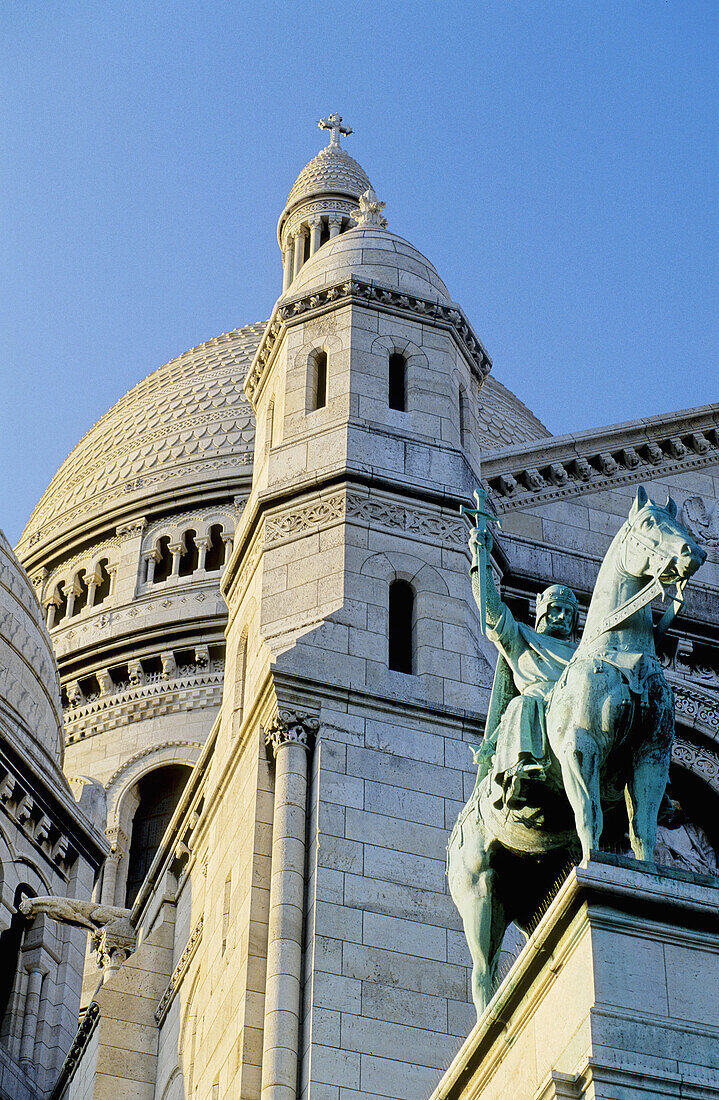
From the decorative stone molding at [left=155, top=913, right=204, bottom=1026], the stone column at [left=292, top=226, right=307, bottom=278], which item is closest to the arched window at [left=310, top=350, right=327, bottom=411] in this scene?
the decorative stone molding at [left=155, top=913, right=204, bottom=1026]

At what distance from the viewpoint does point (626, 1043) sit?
1336 centimetres

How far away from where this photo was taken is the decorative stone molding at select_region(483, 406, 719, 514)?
28.1m

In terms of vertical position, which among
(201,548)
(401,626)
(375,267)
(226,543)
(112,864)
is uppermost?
(201,548)

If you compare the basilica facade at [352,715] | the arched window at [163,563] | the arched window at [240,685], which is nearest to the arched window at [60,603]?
the arched window at [163,563]

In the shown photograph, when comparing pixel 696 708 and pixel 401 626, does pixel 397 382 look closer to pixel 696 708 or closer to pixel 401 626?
pixel 401 626

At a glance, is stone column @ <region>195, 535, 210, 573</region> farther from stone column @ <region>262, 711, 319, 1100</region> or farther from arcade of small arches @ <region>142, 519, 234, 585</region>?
stone column @ <region>262, 711, 319, 1100</region>

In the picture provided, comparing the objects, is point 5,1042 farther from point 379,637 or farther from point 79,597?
point 79,597

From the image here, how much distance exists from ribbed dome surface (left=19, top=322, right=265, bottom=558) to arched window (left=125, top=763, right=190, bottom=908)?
26.6ft

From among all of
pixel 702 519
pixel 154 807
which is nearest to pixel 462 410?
pixel 702 519

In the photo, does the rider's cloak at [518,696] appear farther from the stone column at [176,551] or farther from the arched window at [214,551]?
the stone column at [176,551]

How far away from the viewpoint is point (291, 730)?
2236cm

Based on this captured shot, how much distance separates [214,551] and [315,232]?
826cm

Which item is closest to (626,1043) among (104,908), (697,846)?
(697,846)

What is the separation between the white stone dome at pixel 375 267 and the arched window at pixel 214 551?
80.9 ft
